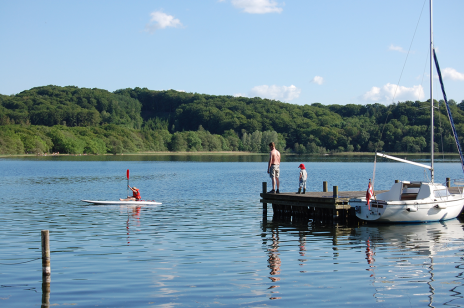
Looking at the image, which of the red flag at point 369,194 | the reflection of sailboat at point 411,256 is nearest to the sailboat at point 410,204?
the red flag at point 369,194

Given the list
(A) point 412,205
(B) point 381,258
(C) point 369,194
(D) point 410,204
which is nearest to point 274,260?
(B) point 381,258

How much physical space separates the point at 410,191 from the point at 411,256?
26.3ft

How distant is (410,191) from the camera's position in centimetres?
2388

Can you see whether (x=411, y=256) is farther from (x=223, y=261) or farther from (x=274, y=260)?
(x=223, y=261)

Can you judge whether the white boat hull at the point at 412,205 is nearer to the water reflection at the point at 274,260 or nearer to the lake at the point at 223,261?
the lake at the point at 223,261

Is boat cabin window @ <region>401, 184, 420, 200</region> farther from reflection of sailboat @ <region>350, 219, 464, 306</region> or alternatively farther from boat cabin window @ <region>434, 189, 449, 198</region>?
reflection of sailboat @ <region>350, 219, 464, 306</region>

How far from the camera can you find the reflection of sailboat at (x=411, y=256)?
41.4 feet

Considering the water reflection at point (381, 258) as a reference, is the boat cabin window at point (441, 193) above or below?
above

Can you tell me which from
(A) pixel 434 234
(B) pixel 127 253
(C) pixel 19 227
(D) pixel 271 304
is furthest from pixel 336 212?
(C) pixel 19 227

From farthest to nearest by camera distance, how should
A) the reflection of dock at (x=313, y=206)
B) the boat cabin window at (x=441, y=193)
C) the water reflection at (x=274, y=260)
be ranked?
the boat cabin window at (x=441, y=193) → the reflection of dock at (x=313, y=206) → the water reflection at (x=274, y=260)

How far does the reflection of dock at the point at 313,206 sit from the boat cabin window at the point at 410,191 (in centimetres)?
221

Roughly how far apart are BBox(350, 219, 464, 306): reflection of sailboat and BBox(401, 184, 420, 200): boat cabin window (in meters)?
1.43

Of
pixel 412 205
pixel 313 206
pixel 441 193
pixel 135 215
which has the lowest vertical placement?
pixel 135 215

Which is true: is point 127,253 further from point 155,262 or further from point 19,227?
point 19,227
